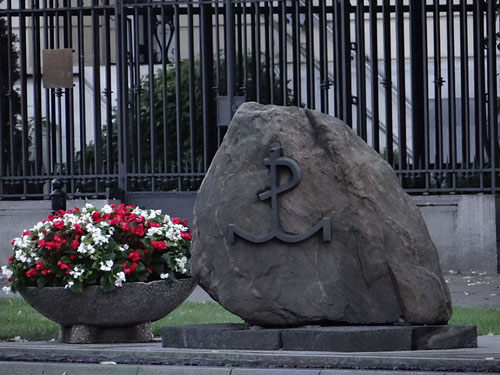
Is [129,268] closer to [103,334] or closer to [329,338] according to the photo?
[103,334]

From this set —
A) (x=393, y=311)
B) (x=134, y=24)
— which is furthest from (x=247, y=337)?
(x=134, y=24)

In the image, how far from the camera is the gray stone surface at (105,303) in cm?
982

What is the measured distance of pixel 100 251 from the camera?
390 inches

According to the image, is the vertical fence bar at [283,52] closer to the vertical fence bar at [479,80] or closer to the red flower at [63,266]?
the vertical fence bar at [479,80]

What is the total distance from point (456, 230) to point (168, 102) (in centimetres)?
413

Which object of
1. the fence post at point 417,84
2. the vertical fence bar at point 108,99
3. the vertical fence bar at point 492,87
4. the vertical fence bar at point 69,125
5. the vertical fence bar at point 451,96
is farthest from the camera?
the vertical fence bar at point 69,125

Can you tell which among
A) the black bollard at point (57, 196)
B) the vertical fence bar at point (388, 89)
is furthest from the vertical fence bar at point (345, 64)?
the black bollard at point (57, 196)

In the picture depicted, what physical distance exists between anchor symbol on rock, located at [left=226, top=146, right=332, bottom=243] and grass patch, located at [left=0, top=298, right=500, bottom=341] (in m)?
2.43

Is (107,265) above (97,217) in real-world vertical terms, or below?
below

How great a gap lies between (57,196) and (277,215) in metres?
7.04

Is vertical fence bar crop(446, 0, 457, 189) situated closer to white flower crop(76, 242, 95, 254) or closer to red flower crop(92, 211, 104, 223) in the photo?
red flower crop(92, 211, 104, 223)

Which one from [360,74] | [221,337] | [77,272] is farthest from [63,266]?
[360,74]

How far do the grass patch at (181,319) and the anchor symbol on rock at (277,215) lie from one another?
243 cm

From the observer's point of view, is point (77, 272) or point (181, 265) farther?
point (181, 265)
